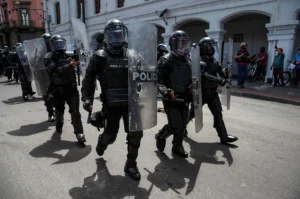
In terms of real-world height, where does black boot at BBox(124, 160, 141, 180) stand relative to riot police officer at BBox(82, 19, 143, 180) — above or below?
below

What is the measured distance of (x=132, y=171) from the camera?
2805 millimetres

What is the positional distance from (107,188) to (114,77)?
1.21m

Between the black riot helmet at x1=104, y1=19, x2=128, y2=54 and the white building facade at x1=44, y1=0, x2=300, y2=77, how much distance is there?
6.71 m

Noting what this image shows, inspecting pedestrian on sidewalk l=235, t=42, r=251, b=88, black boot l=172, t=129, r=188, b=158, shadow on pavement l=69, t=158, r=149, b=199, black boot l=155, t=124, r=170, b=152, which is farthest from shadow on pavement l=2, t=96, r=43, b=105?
pedestrian on sidewalk l=235, t=42, r=251, b=88

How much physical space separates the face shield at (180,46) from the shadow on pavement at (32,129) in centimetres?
311

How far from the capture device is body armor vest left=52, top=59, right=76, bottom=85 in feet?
12.9

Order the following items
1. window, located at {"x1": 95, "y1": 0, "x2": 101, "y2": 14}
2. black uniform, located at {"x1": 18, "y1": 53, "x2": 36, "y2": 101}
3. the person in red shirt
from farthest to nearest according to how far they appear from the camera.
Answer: window, located at {"x1": 95, "y1": 0, "x2": 101, "y2": 14} → the person in red shirt → black uniform, located at {"x1": 18, "y1": 53, "x2": 36, "y2": 101}

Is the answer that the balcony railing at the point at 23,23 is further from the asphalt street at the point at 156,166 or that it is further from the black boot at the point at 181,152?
the black boot at the point at 181,152

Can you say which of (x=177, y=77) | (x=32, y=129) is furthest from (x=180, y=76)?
(x=32, y=129)

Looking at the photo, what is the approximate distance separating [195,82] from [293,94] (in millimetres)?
6372

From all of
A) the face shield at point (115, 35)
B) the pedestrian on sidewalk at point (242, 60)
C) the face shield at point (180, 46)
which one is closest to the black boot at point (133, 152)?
the face shield at point (115, 35)

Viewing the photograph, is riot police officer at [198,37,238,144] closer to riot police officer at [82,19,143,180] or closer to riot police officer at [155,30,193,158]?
riot police officer at [155,30,193,158]

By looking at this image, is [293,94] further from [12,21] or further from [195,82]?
[12,21]

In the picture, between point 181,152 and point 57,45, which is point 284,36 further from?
point 57,45
